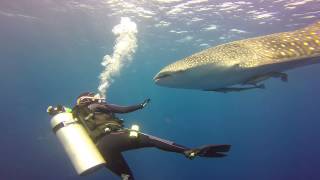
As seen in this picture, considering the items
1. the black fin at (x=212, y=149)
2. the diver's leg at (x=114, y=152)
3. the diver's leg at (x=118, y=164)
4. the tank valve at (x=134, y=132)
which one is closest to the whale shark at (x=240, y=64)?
the tank valve at (x=134, y=132)

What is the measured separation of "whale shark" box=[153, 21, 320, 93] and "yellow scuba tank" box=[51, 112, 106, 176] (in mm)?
1662

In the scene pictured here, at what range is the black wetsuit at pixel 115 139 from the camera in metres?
5.60

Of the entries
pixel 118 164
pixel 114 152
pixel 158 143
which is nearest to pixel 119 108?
pixel 114 152

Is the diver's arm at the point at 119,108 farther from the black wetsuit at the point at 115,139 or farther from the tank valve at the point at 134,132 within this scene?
the tank valve at the point at 134,132

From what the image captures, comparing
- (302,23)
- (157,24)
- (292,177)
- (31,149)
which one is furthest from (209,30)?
(292,177)

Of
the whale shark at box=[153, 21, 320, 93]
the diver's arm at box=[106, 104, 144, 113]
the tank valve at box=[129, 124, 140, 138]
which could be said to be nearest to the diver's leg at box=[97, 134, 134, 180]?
the tank valve at box=[129, 124, 140, 138]

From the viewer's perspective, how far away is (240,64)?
5879mm

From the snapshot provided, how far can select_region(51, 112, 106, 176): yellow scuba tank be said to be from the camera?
5.11 metres

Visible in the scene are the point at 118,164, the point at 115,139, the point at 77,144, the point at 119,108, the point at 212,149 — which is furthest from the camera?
the point at 118,164

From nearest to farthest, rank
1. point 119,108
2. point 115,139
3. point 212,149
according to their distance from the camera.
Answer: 1. point 212,149
2. point 115,139
3. point 119,108

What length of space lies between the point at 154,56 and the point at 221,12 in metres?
21.1

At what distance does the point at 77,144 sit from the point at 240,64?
3.31m

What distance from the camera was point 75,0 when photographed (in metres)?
22.1

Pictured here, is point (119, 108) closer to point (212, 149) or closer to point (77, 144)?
point (77, 144)
